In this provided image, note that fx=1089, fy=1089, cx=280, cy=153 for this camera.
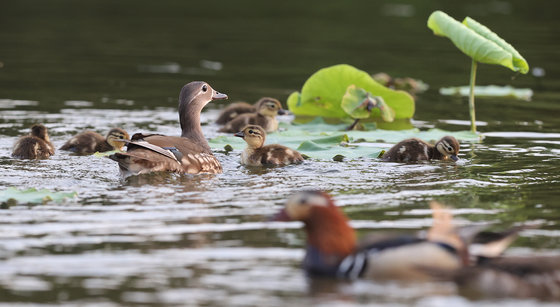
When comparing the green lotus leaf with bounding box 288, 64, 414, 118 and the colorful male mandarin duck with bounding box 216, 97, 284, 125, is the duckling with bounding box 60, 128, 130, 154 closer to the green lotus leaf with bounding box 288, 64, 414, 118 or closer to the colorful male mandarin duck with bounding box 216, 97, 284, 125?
the colorful male mandarin duck with bounding box 216, 97, 284, 125

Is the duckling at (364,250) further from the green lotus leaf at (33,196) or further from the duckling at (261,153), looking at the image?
the duckling at (261,153)

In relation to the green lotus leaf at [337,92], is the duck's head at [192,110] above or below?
below

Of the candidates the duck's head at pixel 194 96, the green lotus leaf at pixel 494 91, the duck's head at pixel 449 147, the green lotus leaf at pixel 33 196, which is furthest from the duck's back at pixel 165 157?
the green lotus leaf at pixel 494 91

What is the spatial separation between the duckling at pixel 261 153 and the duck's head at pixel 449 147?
1312 millimetres

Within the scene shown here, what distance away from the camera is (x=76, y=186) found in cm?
847

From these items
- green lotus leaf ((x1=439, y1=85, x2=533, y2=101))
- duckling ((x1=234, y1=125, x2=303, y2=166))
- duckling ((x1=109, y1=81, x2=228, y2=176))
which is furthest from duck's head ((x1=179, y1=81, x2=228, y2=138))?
green lotus leaf ((x1=439, y1=85, x2=533, y2=101))

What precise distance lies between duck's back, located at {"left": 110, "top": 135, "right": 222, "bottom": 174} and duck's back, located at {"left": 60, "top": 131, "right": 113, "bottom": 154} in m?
1.42

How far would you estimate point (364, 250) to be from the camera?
5.86 metres

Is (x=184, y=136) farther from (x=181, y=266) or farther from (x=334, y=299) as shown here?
A: (x=334, y=299)

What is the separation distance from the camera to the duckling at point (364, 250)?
18.8ft

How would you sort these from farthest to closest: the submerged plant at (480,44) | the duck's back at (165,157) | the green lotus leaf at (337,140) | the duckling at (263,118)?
the duckling at (263,118), the submerged plant at (480,44), the green lotus leaf at (337,140), the duck's back at (165,157)

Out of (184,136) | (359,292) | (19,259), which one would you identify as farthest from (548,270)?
(184,136)

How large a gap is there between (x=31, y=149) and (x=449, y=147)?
12.5ft

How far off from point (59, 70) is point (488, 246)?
37.8 feet
